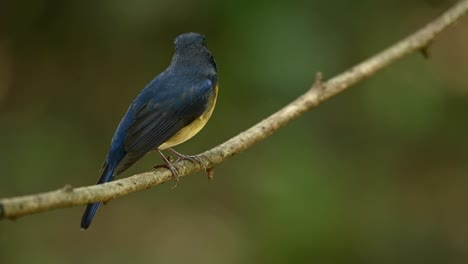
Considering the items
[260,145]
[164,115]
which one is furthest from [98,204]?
[260,145]

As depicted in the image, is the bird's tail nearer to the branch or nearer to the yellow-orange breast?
the branch

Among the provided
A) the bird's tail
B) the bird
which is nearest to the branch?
the bird

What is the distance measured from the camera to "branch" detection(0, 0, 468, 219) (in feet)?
7.80

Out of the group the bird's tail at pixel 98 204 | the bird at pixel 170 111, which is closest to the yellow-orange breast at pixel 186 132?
the bird at pixel 170 111

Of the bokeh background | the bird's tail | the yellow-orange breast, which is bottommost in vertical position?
the bird's tail

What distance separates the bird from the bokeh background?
5.69ft

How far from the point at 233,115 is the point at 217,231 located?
44.2 inches

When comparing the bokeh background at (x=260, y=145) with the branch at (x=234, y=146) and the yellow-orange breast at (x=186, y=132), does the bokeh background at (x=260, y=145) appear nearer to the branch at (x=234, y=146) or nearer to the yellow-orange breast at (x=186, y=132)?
the branch at (x=234, y=146)

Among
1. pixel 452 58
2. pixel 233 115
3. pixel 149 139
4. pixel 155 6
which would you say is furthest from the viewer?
pixel 452 58

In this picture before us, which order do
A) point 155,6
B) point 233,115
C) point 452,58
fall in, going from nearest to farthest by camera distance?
point 155,6
point 233,115
point 452,58

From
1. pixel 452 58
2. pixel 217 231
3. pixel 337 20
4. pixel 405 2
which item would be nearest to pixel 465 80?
pixel 452 58

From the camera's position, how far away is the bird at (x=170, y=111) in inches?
146

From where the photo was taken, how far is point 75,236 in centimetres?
664

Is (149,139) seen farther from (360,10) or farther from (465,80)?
(465,80)
